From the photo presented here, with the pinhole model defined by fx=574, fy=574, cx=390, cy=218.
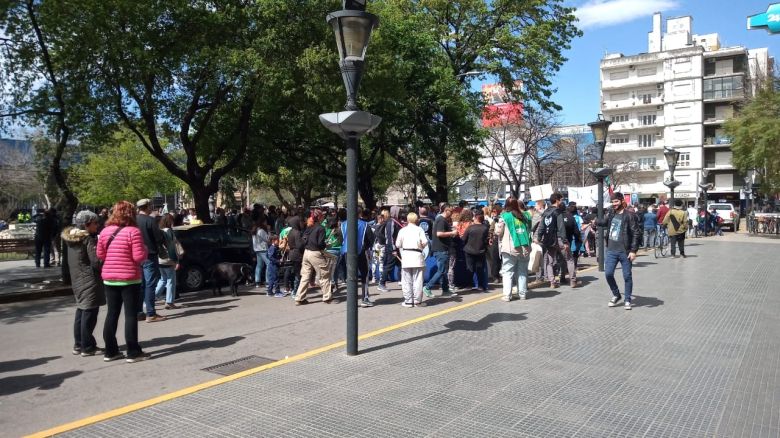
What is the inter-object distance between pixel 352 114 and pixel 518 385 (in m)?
3.35

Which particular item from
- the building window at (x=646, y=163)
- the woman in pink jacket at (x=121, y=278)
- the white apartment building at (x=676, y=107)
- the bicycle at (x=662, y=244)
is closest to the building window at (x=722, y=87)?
the white apartment building at (x=676, y=107)

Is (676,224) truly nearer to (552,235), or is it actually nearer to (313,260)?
(552,235)

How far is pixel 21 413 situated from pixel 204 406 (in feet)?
5.18

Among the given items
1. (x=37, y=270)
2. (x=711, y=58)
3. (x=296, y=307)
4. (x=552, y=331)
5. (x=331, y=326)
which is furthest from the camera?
(x=711, y=58)

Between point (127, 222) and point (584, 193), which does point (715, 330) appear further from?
point (584, 193)

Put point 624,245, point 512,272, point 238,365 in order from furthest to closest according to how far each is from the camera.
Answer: point 512,272, point 624,245, point 238,365

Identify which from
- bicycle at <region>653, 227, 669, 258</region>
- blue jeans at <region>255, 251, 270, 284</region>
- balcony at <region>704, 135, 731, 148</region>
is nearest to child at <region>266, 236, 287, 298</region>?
blue jeans at <region>255, 251, 270, 284</region>

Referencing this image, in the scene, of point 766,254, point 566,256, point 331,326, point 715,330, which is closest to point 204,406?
point 331,326

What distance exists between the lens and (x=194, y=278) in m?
12.4

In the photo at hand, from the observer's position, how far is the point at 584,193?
27.0 meters

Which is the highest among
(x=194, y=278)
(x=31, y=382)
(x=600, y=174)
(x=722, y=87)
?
(x=722, y=87)

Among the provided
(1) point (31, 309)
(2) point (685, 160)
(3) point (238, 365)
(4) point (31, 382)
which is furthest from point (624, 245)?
(2) point (685, 160)

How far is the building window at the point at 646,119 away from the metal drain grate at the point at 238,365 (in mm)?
→ 72359

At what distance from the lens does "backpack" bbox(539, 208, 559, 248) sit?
38.1 feet
